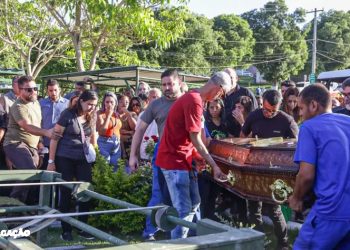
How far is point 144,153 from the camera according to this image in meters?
7.05

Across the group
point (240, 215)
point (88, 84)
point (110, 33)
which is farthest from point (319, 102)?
point (110, 33)

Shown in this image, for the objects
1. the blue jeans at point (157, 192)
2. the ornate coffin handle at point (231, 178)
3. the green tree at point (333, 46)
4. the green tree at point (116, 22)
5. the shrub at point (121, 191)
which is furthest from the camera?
the green tree at point (333, 46)

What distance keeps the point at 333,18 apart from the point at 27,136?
192ft

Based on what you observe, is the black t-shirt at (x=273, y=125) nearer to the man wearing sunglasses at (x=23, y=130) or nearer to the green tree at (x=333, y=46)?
the man wearing sunglasses at (x=23, y=130)

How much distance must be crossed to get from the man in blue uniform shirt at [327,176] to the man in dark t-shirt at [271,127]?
6.53 feet

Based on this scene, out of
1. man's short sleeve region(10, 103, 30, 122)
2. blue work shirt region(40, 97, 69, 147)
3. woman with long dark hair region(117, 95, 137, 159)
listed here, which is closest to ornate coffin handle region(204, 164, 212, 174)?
man's short sleeve region(10, 103, 30, 122)

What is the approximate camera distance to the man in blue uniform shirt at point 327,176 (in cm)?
342

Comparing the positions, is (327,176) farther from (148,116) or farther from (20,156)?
(20,156)

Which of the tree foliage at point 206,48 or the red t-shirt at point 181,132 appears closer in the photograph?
the red t-shirt at point 181,132

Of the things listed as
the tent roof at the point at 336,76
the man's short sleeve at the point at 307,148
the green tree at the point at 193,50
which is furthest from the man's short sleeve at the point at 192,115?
the green tree at the point at 193,50

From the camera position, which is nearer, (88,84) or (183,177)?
(183,177)

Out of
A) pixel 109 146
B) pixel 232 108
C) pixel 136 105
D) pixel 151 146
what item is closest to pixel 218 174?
pixel 151 146

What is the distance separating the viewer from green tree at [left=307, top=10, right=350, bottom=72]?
55469mm

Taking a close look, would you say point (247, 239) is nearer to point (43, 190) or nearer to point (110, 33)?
point (43, 190)
